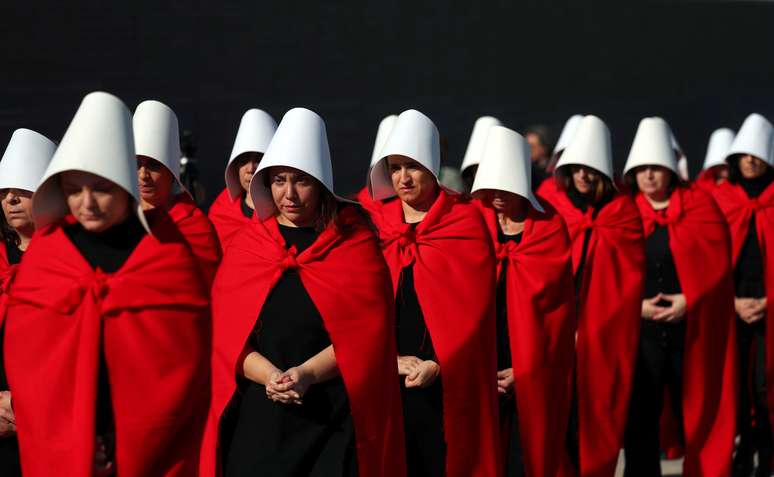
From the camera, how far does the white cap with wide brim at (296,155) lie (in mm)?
5723

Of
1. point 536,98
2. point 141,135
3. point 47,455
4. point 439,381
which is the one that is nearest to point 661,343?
point 439,381

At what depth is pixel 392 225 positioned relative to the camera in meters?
6.89

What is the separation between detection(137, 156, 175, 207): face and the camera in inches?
266

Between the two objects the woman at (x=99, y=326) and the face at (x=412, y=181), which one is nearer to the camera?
the woman at (x=99, y=326)

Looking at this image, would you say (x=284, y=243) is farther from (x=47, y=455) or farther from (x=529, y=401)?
(x=529, y=401)

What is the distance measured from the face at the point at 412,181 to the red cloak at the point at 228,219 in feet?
4.09

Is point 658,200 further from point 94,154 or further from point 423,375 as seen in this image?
point 94,154

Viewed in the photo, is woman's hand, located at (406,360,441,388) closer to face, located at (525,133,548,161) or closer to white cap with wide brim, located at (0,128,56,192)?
white cap with wide brim, located at (0,128,56,192)

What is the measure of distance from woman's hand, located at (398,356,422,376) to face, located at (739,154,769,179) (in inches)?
162

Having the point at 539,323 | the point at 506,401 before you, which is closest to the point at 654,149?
the point at 539,323

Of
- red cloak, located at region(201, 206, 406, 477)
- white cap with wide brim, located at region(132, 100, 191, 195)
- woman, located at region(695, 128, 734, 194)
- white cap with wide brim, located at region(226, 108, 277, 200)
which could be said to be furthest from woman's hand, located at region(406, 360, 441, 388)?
woman, located at region(695, 128, 734, 194)

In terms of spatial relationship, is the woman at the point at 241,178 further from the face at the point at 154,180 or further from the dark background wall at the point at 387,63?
the dark background wall at the point at 387,63

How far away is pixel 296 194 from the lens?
572cm

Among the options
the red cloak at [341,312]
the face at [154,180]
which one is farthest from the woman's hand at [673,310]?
the face at [154,180]
